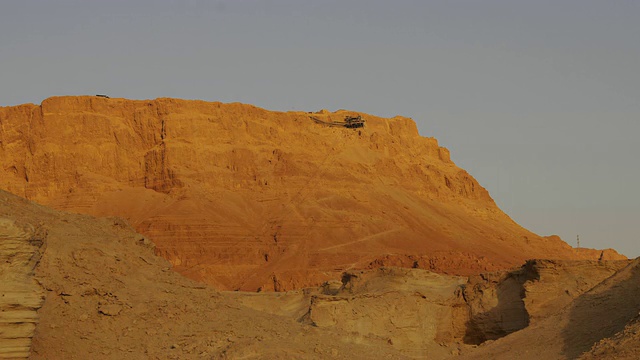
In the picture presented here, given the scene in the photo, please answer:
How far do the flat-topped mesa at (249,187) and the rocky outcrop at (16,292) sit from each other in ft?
190

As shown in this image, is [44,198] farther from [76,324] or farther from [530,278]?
[76,324]

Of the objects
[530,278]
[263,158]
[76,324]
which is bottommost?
[76,324]

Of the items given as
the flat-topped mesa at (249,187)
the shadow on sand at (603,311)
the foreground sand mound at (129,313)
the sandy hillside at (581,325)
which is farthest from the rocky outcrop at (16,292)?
the flat-topped mesa at (249,187)

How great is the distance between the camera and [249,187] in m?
88.2

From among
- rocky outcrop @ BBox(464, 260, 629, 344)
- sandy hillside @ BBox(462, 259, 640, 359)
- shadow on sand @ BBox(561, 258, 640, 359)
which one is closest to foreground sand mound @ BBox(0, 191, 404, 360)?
sandy hillside @ BBox(462, 259, 640, 359)

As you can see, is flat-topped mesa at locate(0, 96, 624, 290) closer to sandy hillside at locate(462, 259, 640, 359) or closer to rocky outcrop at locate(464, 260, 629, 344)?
rocky outcrop at locate(464, 260, 629, 344)

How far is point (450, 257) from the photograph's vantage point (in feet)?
227

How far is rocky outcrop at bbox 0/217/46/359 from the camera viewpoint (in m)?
11.6

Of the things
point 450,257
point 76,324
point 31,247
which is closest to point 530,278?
point 76,324

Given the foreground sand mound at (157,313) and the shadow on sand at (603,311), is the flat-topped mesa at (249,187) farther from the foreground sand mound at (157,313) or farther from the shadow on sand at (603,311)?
the shadow on sand at (603,311)

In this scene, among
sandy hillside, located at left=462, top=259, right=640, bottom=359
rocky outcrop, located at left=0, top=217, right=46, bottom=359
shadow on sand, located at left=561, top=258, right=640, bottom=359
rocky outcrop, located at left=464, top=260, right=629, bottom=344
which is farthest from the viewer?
rocky outcrop, located at left=464, top=260, right=629, bottom=344

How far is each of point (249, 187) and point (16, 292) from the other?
76.6 metres

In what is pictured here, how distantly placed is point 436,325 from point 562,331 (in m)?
7.58

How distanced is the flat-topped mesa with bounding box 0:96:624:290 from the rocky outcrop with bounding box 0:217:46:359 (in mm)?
57857
